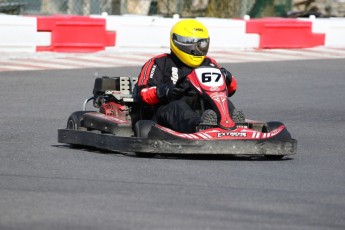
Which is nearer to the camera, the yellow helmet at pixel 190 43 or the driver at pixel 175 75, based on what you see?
the driver at pixel 175 75

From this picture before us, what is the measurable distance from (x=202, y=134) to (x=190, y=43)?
102cm

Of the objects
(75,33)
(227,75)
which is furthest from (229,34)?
(227,75)

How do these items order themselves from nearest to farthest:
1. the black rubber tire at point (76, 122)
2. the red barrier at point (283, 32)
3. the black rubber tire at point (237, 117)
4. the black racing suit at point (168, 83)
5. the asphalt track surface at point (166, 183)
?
the asphalt track surface at point (166, 183), the black racing suit at point (168, 83), the black rubber tire at point (237, 117), the black rubber tire at point (76, 122), the red barrier at point (283, 32)

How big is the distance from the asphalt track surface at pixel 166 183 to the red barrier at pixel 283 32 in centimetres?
609

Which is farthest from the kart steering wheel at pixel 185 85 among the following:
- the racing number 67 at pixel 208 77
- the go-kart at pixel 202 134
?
the racing number 67 at pixel 208 77

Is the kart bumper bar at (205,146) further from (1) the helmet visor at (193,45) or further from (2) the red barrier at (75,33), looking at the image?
(2) the red barrier at (75,33)

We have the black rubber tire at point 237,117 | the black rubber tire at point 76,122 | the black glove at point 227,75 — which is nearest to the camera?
the black rubber tire at point 237,117

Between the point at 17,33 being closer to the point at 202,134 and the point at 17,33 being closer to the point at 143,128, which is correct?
the point at 143,128

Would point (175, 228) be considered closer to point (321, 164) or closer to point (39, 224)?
point (39, 224)

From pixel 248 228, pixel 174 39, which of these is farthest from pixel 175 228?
pixel 174 39

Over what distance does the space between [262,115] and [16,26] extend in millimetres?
5850

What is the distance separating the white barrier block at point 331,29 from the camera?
1869cm

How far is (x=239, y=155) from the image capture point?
8805 mm

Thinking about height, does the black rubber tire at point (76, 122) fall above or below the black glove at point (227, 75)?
below
